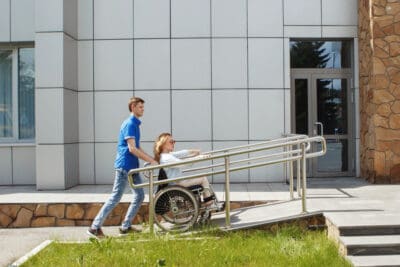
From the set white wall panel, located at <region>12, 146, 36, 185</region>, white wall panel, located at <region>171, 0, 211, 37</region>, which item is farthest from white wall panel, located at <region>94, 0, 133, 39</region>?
white wall panel, located at <region>12, 146, 36, 185</region>

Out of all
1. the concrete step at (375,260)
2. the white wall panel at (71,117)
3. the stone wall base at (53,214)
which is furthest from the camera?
the white wall panel at (71,117)

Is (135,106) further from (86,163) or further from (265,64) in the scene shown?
(265,64)

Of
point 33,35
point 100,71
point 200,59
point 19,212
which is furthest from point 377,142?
point 33,35

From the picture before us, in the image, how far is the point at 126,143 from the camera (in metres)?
6.92

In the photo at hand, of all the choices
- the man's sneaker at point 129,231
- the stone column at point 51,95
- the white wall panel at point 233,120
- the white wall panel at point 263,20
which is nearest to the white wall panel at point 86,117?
the stone column at point 51,95

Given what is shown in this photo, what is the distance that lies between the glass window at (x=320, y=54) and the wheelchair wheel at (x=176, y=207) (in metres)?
5.47

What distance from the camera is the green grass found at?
214 inches

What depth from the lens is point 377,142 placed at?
10000 millimetres

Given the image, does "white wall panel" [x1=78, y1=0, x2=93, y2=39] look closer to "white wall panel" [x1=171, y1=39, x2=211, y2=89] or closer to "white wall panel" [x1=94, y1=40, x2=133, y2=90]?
"white wall panel" [x1=94, y1=40, x2=133, y2=90]

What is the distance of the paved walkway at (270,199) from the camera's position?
6.59 m

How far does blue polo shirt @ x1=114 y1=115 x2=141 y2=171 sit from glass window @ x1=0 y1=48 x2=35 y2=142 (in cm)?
496

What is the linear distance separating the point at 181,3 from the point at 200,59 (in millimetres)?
1239

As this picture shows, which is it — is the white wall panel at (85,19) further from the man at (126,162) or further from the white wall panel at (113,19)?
the man at (126,162)

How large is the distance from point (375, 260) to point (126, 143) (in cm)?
340
